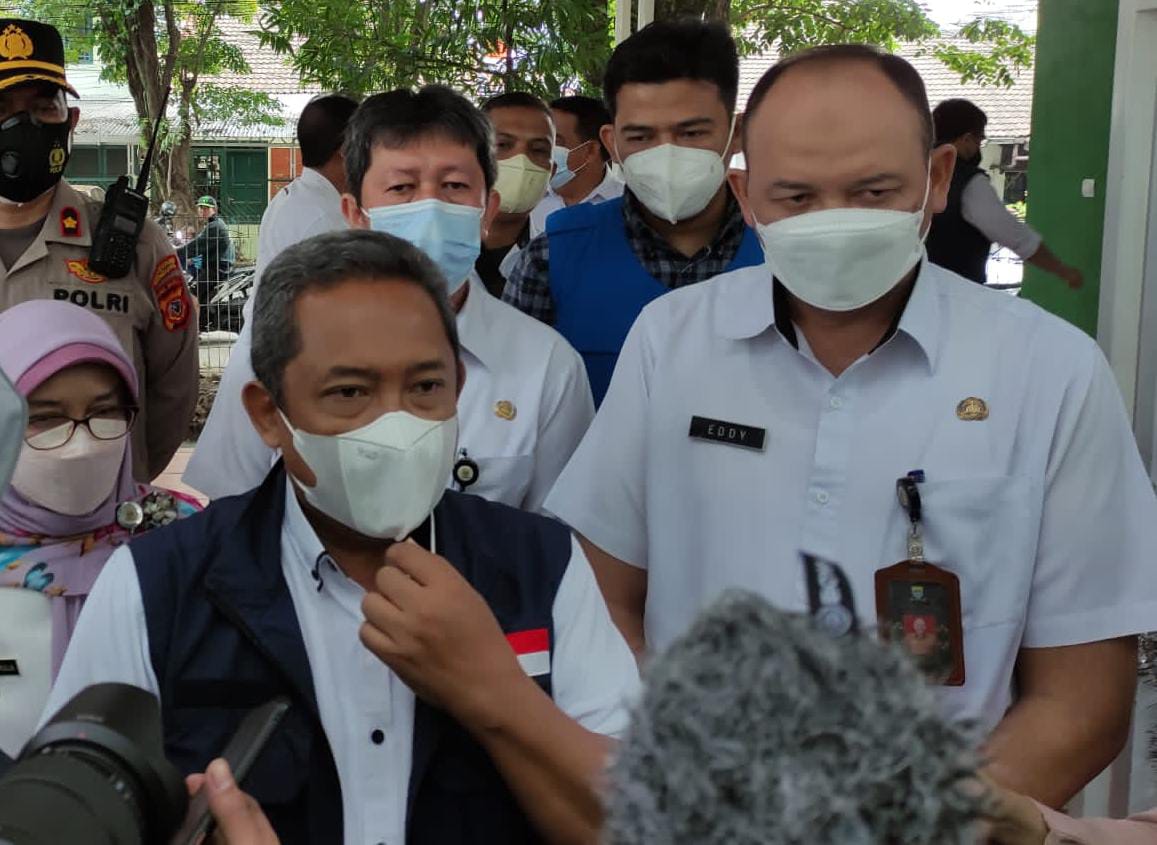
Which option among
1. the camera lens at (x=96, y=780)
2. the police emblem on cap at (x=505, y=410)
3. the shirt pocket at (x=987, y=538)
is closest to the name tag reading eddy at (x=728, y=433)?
the shirt pocket at (x=987, y=538)

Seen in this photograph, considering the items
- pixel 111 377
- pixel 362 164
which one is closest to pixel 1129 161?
pixel 362 164

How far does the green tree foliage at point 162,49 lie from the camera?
39.9 ft

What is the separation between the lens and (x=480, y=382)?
2693 mm

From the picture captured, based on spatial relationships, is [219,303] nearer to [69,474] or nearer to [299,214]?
[299,214]

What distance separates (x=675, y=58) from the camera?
305 cm

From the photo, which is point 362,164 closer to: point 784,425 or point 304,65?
point 784,425

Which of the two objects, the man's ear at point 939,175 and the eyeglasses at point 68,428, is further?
the eyeglasses at point 68,428

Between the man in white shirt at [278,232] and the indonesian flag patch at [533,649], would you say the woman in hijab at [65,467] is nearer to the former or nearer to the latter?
Result: the man in white shirt at [278,232]

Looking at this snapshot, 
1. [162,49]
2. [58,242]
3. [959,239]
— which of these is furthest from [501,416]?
[162,49]

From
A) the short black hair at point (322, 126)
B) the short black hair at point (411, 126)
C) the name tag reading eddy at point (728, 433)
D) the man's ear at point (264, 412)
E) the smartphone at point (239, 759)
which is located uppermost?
the short black hair at point (322, 126)

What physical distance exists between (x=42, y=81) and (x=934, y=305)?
2450mm

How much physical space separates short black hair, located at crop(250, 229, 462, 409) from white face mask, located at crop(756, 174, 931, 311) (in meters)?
0.51

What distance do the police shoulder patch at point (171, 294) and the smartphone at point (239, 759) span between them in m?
2.57

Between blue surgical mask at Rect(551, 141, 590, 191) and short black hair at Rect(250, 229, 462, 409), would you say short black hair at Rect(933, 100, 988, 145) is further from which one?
short black hair at Rect(250, 229, 462, 409)
